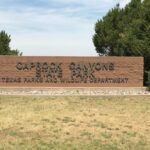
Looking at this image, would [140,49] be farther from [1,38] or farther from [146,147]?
[146,147]

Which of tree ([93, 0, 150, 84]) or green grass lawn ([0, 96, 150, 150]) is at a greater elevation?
tree ([93, 0, 150, 84])

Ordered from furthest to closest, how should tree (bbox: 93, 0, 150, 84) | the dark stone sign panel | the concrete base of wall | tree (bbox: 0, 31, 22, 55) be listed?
tree (bbox: 0, 31, 22, 55)
tree (bbox: 93, 0, 150, 84)
the dark stone sign panel
the concrete base of wall

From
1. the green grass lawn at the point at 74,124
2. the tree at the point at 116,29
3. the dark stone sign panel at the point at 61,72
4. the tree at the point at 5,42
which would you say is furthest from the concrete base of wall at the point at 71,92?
the tree at the point at 5,42

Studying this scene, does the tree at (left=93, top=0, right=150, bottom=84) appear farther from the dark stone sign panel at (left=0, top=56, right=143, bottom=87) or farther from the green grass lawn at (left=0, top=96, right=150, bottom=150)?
the green grass lawn at (left=0, top=96, right=150, bottom=150)

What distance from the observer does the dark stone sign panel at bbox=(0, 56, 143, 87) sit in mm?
34375

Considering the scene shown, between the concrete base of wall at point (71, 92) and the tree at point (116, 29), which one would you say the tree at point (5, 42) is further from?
the concrete base of wall at point (71, 92)

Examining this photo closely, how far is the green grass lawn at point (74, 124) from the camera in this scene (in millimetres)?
13367

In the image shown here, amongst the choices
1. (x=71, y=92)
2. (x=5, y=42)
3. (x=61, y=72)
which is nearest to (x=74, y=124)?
(x=71, y=92)

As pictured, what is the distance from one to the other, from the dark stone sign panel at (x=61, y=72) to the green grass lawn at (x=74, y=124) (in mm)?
11167

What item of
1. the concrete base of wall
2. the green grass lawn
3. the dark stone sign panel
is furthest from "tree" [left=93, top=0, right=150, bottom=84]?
the green grass lawn

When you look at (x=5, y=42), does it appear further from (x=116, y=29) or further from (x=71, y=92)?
(x=71, y=92)

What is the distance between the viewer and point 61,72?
34438 mm

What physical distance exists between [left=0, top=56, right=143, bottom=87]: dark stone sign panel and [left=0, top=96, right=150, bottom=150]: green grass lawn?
11.2m

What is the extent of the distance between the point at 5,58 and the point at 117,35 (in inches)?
910
